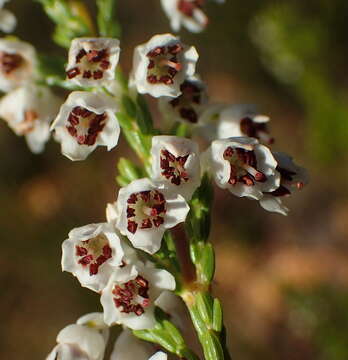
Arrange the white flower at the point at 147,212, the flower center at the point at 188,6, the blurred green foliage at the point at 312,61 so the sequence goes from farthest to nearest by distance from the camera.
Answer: the blurred green foliage at the point at 312,61, the flower center at the point at 188,6, the white flower at the point at 147,212

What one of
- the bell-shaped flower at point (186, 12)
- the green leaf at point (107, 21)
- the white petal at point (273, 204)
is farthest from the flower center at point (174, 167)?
the bell-shaped flower at point (186, 12)

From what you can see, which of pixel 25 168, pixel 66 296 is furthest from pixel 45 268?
pixel 25 168

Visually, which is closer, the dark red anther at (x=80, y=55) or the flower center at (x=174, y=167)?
the flower center at (x=174, y=167)

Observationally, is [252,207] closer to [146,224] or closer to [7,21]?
[7,21]

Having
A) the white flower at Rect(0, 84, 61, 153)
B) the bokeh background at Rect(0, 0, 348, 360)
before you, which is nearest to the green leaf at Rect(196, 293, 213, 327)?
the white flower at Rect(0, 84, 61, 153)

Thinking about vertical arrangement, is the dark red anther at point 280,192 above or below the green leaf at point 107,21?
below

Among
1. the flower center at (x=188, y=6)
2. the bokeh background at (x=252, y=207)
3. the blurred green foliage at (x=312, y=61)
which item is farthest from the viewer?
the bokeh background at (x=252, y=207)

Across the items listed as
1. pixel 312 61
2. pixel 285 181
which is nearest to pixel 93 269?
pixel 285 181

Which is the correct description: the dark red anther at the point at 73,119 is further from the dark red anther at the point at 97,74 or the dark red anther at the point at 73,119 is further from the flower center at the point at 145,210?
the flower center at the point at 145,210
